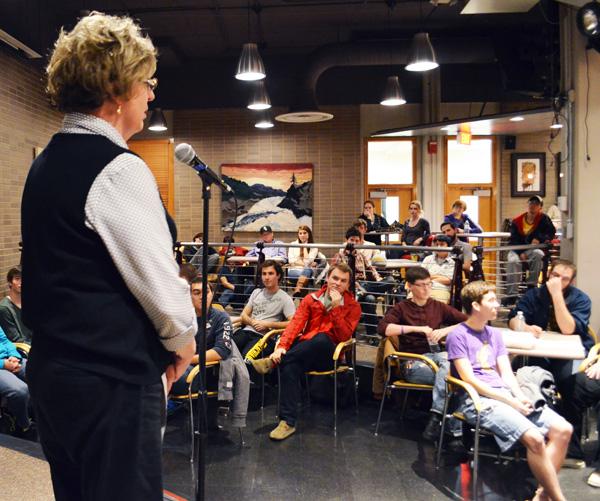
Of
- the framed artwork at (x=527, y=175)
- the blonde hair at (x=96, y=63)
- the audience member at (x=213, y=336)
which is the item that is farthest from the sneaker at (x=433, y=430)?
the framed artwork at (x=527, y=175)

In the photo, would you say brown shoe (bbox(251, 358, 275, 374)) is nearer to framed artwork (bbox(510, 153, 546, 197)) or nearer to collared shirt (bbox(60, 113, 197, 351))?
collared shirt (bbox(60, 113, 197, 351))

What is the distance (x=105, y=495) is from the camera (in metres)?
1.18

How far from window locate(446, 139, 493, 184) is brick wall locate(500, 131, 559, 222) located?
0.82 ft

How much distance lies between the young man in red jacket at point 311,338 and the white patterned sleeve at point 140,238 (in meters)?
3.23

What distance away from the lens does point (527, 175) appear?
11000 millimetres

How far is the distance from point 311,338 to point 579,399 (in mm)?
1859

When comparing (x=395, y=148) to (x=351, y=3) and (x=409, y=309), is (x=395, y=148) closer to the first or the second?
(x=351, y=3)

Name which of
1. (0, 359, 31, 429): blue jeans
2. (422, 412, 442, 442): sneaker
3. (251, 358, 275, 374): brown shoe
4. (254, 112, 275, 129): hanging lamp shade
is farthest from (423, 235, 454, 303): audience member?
(254, 112, 275, 129): hanging lamp shade

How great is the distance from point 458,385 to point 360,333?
3216 mm

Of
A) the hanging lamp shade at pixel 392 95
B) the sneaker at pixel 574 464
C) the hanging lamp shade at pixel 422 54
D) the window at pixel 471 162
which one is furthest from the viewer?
the window at pixel 471 162

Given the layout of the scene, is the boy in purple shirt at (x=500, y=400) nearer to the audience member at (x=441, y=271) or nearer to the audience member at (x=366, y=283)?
the audience member at (x=441, y=271)

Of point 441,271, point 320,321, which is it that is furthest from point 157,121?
point 320,321

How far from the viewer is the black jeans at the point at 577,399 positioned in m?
3.80

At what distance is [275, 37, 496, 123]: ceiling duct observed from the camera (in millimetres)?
8648
